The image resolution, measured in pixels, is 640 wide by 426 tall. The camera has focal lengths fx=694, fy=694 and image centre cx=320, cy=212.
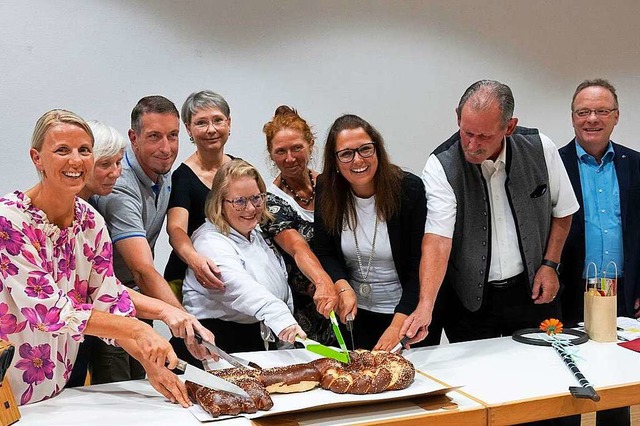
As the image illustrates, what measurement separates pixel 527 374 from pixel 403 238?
2.18 feet

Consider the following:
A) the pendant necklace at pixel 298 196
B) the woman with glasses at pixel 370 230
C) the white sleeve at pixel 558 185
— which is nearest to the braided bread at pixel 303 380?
the woman with glasses at pixel 370 230

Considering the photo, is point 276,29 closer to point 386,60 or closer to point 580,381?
point 386,60

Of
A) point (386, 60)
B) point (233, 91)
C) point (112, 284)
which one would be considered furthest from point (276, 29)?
point (112, 284)

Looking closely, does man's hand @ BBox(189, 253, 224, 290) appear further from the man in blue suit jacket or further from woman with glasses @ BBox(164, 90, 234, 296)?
the man in blue suit jacket

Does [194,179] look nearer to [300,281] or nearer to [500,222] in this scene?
[300,281]

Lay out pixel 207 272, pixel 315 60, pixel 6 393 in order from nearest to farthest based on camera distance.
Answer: pixel 6 393 → pixel 207 272 → pixel 315 60

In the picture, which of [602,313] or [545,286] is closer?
[602,313]

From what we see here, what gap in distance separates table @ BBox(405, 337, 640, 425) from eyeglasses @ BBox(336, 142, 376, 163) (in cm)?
69

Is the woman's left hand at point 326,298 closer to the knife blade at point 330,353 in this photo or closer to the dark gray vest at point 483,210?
the knife blade at point 330,353

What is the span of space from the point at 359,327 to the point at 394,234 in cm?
38

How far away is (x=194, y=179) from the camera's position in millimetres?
2762

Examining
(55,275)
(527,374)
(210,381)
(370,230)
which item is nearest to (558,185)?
(370,230)

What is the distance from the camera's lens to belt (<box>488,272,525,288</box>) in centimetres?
258

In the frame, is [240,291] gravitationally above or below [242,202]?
below
